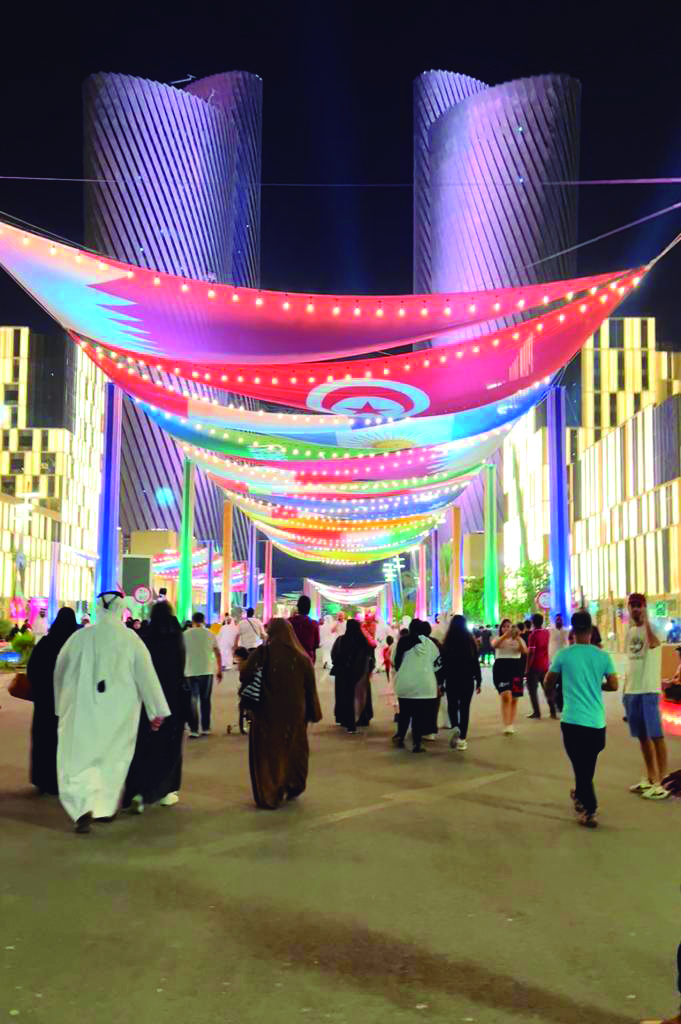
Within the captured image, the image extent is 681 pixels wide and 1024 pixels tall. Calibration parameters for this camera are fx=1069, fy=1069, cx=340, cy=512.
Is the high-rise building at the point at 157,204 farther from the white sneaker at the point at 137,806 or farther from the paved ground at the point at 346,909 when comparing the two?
the paved ground at the point at 346,909

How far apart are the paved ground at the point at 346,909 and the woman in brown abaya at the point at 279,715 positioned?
0.74 ft

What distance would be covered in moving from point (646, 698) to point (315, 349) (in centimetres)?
592

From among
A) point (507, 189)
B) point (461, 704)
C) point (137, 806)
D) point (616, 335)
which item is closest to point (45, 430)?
point (616, 335)

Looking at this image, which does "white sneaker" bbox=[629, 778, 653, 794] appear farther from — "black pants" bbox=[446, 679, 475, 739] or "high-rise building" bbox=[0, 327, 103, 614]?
"high-rise building" bbox=[0, 327, 103, 614]

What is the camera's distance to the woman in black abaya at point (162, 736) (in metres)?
8.04

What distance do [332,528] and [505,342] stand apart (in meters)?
23.6

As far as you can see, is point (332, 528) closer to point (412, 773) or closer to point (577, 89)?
point (412, 773)

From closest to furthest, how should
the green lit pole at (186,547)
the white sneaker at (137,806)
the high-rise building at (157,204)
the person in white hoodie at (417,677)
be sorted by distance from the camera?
the white sneaker at (137,806)
the person in white hoodie at (417,677)
the green lit pole at (186,547)
the high-rise building at (157,204)

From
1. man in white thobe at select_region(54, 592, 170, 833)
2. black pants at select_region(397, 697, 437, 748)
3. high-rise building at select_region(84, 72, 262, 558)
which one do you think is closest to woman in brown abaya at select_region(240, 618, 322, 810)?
man in white thobe at select_region(54, 592, 170, 833)

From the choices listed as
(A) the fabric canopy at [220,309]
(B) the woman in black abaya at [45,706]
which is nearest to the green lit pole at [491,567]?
(A) the fabric canopy at [220,309]

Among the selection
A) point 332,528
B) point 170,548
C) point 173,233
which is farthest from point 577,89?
point 170,548

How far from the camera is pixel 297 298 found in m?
11.4

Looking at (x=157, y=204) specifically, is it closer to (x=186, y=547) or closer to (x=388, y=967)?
(x=186, y=547)

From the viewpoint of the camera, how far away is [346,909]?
507cm
